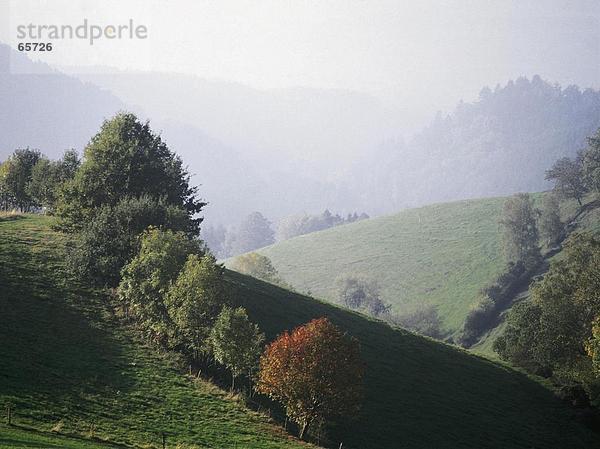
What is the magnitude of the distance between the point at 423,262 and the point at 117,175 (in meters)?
118

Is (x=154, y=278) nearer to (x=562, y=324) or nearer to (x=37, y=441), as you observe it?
(x=37, y=441)

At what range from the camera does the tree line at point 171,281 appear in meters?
38.5

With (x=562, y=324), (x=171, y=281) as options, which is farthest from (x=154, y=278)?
(x=562, y=324)

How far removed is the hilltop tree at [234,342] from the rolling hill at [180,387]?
3.01 meters


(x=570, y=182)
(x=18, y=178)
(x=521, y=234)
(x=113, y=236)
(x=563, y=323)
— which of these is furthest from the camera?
(x=570, y=182)

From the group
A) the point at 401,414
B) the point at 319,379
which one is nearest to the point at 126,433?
the point at 319,379

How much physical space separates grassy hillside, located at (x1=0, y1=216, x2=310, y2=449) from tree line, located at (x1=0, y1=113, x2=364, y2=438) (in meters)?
2.56

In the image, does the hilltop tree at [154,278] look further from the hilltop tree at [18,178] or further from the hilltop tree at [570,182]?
the hilltop tree at [570,182]

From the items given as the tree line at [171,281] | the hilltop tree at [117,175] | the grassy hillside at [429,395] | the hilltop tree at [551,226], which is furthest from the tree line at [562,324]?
the hilltop tree at [117,175]

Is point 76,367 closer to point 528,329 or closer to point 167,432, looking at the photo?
point 167,432

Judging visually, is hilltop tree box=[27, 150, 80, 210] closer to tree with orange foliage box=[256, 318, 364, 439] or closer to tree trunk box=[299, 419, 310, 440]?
tree with orange foliage box=[256, 318, 364, 439]

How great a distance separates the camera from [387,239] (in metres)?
192

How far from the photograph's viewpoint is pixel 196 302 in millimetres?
43188

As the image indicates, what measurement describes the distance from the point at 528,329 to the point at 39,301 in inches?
2487
